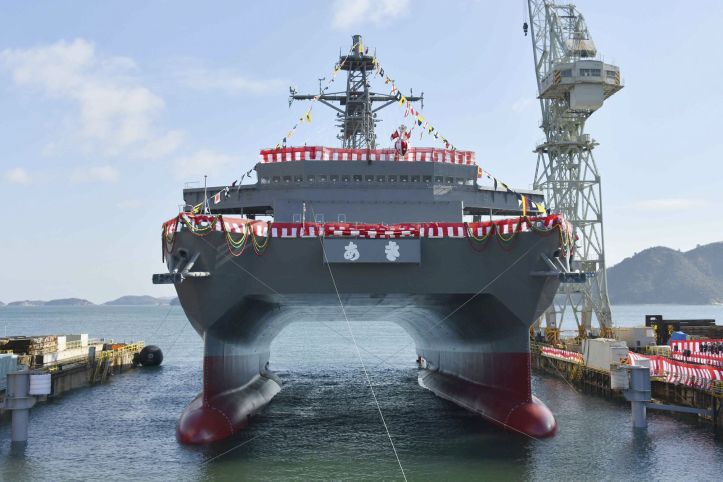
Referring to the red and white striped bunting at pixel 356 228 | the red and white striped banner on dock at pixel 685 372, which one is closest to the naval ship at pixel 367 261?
the red and white striped bunting at pixel 356 228

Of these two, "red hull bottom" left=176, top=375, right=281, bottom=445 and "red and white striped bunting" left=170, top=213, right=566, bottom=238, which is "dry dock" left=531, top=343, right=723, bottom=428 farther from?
"red hull bottom" left=176, top=375, right=281, bottom=445

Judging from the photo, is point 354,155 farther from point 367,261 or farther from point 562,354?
point 562,354

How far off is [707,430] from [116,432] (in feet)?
69.2

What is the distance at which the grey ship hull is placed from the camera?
62.3 feet

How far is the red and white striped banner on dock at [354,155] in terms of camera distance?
23.6 metres

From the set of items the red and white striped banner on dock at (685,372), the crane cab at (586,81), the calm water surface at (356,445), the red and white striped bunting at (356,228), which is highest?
the crane cab at (586,81)

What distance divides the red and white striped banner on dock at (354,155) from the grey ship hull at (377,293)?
17.8ft

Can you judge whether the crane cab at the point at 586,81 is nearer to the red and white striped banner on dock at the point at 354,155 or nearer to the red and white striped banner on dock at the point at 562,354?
the red and white striped banner on dock at the point at 562,354

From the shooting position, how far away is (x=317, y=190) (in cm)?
2319

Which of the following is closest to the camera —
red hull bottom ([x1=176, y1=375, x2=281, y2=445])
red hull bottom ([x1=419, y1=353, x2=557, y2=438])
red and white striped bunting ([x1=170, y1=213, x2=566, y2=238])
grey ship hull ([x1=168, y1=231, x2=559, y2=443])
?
red and white striped bunting ([x1=170, y1=213, x2=566, y2=238])

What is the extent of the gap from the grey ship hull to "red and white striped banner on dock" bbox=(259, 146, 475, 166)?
5.43 metres

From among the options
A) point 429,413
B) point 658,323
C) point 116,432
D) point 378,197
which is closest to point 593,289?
point 658,323

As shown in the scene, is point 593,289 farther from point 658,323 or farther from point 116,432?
point 116,432

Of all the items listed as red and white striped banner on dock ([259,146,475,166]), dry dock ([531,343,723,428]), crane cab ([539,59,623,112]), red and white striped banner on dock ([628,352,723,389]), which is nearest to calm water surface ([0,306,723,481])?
dry dock ([531,343,723,428])
